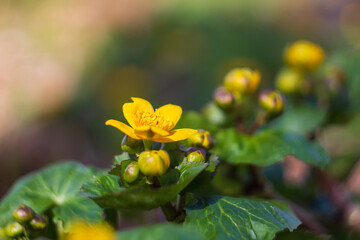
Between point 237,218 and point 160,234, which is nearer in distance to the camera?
point 160,234

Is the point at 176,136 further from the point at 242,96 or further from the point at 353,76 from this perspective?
the point at 353,76

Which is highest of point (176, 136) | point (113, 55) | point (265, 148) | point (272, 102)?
point (176, 136)

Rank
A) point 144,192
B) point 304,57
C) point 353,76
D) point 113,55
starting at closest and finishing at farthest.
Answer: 1. point 144,192
2. point 304,57
3. point 353,76
4. point 113,55

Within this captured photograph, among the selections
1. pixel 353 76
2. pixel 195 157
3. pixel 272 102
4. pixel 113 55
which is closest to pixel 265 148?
pixel 272 102

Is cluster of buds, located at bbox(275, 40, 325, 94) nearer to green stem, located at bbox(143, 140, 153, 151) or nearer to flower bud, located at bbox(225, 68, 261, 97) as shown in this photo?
flower bud, located at bbox(225, 68, 261, 97)

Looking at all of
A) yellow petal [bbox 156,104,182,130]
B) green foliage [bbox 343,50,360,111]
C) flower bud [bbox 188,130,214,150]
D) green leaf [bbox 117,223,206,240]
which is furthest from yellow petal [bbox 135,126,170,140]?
green foliage [bbox 343,50,360,111]

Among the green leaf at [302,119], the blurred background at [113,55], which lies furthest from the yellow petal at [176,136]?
the blurred background at [113,55]

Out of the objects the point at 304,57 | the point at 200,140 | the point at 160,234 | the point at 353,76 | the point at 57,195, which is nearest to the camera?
the point at 160,234
